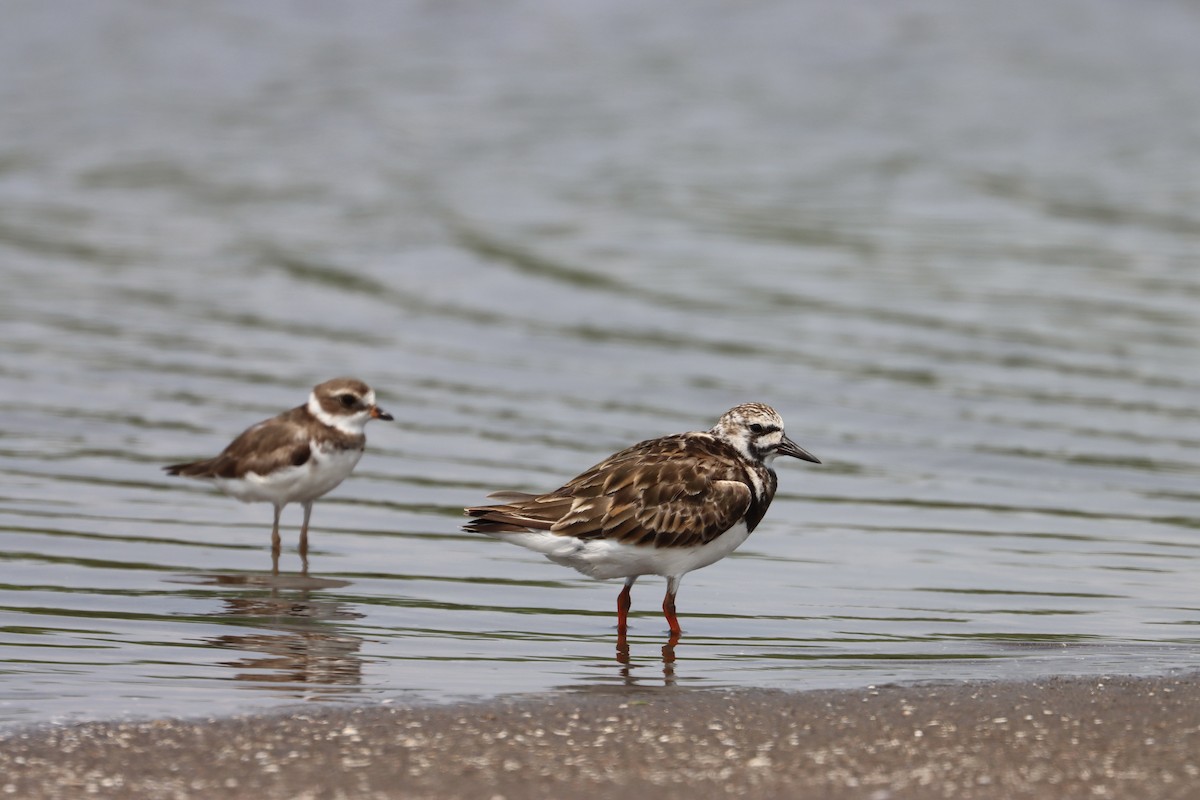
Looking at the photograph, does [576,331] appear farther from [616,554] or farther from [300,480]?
[616,554]

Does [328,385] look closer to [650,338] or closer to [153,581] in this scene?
[153,581]

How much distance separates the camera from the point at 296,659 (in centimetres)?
→ 1016

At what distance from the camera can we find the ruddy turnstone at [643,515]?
10578 millimetres

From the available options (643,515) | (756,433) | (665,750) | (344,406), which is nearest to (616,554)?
(643,515)

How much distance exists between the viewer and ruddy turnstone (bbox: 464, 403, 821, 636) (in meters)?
10.6

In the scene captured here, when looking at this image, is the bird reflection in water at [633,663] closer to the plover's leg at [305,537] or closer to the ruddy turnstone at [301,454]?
the plover's leg at [305,537]

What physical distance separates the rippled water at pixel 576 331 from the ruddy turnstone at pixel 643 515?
1.66 feet

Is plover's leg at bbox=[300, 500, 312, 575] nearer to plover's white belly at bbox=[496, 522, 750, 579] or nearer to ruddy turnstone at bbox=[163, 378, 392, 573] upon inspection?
ruddy turnstone at bbox=[163, 378, 392, 573]

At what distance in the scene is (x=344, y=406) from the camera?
13.6 meters

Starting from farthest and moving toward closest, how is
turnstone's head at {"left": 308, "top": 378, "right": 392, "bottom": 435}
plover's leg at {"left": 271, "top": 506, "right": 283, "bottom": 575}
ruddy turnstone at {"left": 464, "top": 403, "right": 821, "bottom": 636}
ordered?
turnstone's head at {"left": 308, "top": 378, "right": 392, "bottom": 435}
plover's leg at {"left": 271, "top": 506, "right": 283, "bottom": 575}
ruddy turnstone at {"left": 464, "top": 403, "right": 821, "bottom": 636}

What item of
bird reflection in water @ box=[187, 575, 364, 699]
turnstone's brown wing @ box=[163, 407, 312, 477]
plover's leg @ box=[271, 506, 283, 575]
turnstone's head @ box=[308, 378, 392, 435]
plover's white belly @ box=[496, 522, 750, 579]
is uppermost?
turnstone's head @ box=[308, 378, 392, 435]

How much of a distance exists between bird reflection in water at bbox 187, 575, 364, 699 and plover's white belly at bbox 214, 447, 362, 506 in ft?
3.13

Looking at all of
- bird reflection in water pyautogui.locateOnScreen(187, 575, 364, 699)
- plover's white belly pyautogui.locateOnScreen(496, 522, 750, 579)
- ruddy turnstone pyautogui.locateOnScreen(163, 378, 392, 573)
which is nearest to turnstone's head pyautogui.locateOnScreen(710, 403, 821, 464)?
plover's white belly pyautogui.locateOnScreen(496, 522, 750, 579)

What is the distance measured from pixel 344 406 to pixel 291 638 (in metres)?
3.09
